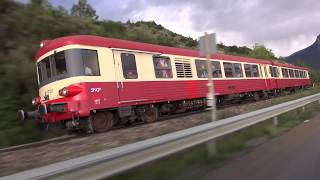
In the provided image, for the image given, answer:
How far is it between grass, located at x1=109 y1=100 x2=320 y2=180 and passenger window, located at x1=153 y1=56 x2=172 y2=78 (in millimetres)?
5701

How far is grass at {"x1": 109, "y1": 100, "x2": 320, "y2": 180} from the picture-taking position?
7.91 m

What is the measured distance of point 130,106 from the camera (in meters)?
16.9

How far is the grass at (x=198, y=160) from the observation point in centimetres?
791

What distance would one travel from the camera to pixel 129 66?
1700cm

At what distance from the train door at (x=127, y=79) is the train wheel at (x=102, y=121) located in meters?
0.58

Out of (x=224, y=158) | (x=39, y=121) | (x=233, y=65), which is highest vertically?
(x=233, y=65)

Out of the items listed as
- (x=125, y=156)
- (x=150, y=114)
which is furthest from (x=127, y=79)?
(x=125, y=156)

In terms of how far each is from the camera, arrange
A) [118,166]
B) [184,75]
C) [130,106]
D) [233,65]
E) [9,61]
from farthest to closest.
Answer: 1. [233,65]
2. [184,75]
3. [9,61]
4. [130,106]
5. [118,166]

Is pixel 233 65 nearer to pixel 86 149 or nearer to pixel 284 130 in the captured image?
pixel 284 130

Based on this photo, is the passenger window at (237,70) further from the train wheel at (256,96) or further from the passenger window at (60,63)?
the passenger window at (60,63)

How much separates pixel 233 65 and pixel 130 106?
1167 cm

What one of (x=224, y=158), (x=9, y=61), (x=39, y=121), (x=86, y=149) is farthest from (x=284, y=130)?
(x=9, y=61)

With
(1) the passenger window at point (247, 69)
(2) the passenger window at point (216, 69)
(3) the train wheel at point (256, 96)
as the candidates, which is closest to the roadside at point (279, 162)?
(2) the passenger window at point (216, 69)

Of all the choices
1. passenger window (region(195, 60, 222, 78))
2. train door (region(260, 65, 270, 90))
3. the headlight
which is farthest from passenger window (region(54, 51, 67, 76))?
train door (region(260, 65, 270, 90))
